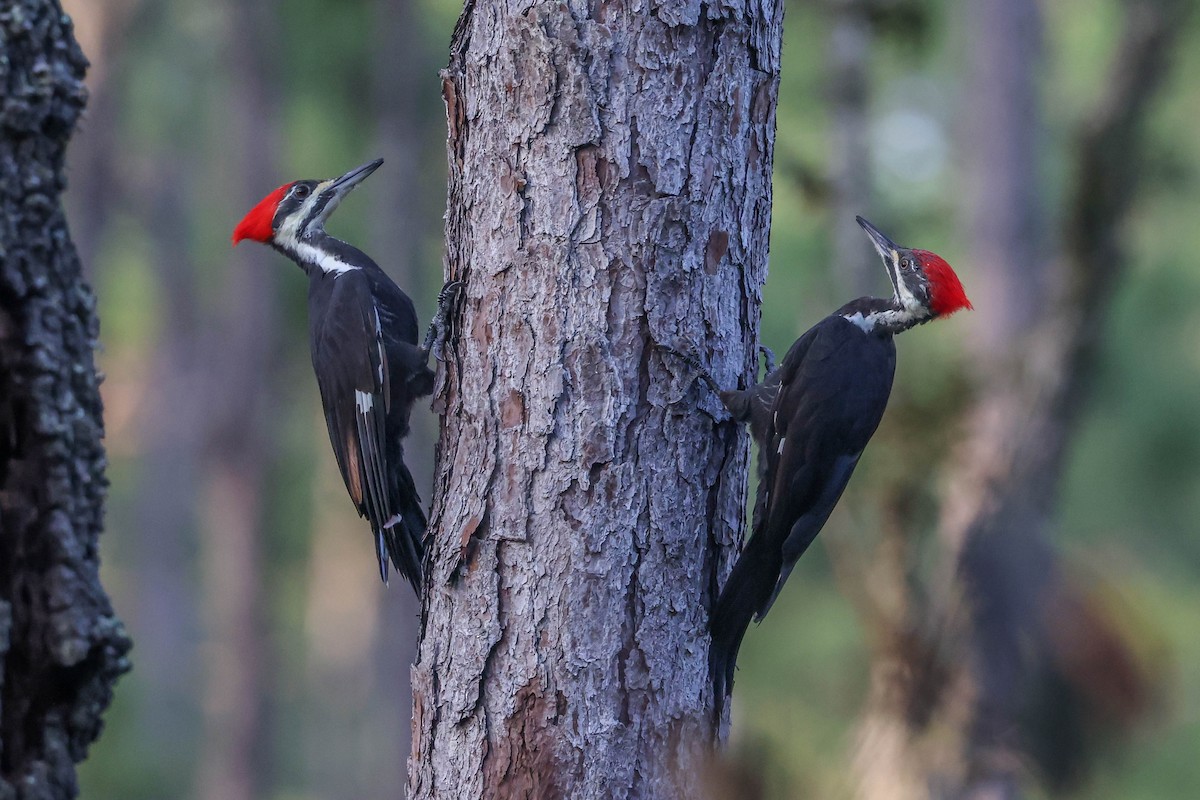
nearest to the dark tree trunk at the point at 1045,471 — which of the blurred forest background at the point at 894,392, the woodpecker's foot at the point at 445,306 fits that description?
the blurred forest background at the point at 894,392

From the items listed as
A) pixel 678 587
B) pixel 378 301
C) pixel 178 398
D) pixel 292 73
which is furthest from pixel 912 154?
pixel 678 587

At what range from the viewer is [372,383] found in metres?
3.53

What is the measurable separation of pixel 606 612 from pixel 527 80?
44.5 inches

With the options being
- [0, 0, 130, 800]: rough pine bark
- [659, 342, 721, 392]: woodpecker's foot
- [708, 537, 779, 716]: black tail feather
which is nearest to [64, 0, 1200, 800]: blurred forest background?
[708, 537, 779, 716]: black tail feather

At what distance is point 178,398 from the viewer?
15758 mm

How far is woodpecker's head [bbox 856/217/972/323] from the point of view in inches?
141

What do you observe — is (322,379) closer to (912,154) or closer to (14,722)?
(14,722)

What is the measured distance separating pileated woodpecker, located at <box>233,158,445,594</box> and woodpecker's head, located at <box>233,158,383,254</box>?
0.05m

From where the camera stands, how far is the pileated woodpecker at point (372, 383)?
3.39 metres

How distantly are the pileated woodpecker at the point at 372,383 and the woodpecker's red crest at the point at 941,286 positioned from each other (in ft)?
4.90

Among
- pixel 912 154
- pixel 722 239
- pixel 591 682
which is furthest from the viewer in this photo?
pixel 912 154

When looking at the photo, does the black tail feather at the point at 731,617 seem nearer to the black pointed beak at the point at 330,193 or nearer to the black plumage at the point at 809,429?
the black plumage at the point at 809,429

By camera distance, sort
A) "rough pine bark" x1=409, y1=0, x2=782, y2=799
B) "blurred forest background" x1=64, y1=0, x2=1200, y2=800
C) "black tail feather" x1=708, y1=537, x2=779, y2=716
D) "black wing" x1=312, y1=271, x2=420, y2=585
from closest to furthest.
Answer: "rough pine bark" x1=409, y1=0, x2=782, y2=799 → "black tail feather" x1=708, y1=537, x2=779, y2=716 → "black wing" x1=312, y1=271, x2=420, y2=585 → "blurred forest background" x1=64, y1=0, x2=1200, y2=800

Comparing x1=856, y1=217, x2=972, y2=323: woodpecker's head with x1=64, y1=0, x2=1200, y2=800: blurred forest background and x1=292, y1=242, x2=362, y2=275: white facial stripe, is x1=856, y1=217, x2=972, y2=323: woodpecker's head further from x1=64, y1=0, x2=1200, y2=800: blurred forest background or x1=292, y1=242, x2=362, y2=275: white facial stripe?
x1=292, y1=242, x2=362, y2=275: white facial stripe
